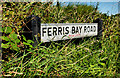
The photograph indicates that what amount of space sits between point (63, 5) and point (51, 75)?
1638 millimetres

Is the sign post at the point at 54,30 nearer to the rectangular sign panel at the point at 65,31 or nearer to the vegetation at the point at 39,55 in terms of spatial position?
the rectangular sign panel at the point at 65,31

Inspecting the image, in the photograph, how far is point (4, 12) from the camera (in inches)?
87.1

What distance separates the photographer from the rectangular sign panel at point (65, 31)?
2.04 meters

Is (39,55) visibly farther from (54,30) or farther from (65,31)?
(65,31)

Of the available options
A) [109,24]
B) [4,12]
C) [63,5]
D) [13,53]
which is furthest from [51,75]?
[109,24]

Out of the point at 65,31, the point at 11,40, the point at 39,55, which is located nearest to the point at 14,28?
the point at 11,40

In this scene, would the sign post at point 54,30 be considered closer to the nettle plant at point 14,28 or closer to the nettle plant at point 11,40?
the nettle plant at point 14,28

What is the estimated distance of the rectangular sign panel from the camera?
2040 mm

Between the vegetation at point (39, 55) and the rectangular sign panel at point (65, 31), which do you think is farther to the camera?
the rectangular sign panel at point (65, 31)

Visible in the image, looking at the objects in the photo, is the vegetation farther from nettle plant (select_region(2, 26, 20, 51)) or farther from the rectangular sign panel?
the rectangular sign panel

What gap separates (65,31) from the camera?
2314 mm

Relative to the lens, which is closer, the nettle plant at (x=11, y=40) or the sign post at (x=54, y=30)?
the nettle plant at (x=11, y=40)

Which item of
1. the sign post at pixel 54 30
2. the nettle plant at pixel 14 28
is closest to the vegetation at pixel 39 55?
the nettle plant at pixel 14 28

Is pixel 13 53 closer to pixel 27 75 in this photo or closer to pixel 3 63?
pixel 3 63
